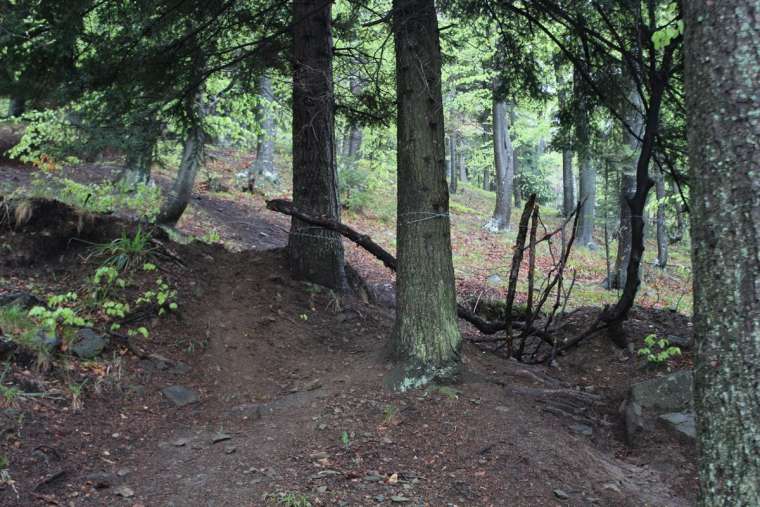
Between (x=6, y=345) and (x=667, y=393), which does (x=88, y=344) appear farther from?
(x=667, y=393)

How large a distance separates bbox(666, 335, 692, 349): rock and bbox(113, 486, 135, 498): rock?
5.91m

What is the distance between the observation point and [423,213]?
17.2 feet

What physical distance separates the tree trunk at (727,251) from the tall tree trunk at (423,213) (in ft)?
9.07

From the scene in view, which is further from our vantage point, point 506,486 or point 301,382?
point 301,382

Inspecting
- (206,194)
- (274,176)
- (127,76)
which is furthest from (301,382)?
(274,176)

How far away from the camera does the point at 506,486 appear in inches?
158

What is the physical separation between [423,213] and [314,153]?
2.80m

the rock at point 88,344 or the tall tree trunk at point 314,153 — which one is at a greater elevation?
the tall tree trunk at point 314,153

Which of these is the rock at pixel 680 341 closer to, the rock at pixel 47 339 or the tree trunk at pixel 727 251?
the tree trunk at pixel 727 251

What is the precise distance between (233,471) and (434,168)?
122 inches

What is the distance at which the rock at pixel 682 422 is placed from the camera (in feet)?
16.2

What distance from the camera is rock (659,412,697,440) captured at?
4952 millimetres

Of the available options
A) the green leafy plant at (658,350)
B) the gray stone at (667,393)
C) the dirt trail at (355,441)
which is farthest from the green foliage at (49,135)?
the green leafy plant at (658,350)

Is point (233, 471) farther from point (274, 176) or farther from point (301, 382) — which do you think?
point (274, 176)
